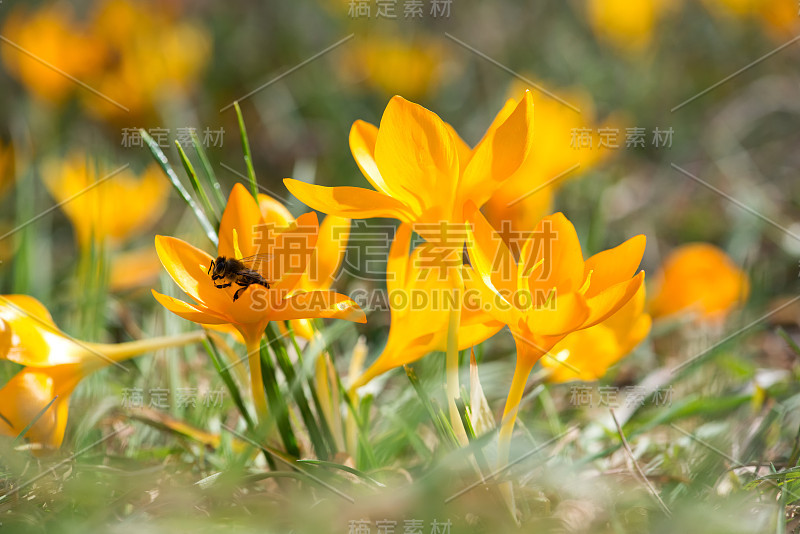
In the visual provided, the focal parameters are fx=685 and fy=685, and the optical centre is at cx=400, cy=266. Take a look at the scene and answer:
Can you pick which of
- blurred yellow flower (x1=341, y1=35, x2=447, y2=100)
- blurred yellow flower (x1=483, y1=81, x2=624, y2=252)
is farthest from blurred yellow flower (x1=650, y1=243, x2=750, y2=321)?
blurred yellow flower (x1=341, y1=35, x2=447, y2=100)

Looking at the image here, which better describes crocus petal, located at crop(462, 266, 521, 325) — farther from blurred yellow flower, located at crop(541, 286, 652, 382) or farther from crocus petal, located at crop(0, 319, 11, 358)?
crocus petal, located at crop(0, 319, 11, 358)

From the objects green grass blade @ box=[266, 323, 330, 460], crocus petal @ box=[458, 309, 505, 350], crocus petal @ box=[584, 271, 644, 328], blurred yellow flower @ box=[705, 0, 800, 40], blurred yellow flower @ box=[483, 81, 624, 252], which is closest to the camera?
crocus petal @ box=[584, 271, 644, 328]

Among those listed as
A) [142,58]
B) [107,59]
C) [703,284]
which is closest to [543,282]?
[703,284]

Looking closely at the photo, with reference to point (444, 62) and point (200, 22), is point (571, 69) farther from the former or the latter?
point (200, 22)

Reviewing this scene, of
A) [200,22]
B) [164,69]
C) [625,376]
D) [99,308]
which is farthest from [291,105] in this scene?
[625,376]

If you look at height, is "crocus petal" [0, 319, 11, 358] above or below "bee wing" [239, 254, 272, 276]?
below

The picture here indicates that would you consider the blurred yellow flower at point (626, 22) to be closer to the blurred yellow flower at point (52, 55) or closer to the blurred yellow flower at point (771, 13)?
the blurred yellow flower at point (771, 13)
